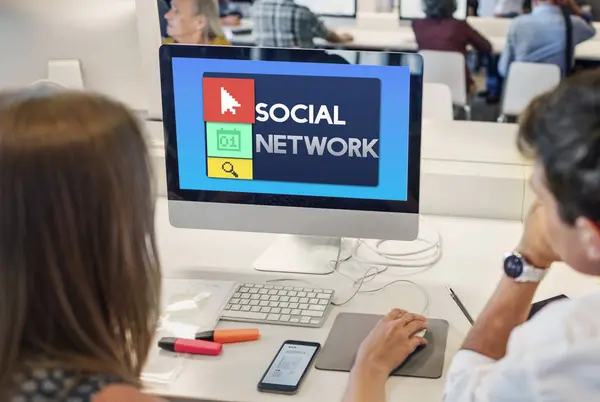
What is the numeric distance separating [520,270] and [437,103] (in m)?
1.95

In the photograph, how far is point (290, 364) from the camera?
1363 millimetres

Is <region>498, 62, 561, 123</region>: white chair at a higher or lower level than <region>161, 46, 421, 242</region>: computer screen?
lower

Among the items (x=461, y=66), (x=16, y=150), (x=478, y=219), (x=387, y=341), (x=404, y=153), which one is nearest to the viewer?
(x=16, y=150)

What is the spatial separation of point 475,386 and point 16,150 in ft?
2.20

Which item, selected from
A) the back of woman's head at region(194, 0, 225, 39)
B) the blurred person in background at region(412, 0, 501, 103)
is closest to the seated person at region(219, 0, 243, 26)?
the blurred person in background at region(412, 0, 501, 103)

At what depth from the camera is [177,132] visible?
5.54ft

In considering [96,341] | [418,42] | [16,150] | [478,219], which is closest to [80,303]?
[96,341]

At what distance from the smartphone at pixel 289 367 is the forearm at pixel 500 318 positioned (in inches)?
10.2

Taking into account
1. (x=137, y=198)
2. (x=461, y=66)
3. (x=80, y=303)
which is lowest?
(x=461, y=66)

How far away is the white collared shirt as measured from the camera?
98 cm

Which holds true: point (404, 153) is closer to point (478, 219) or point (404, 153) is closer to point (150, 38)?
point (478, 219)

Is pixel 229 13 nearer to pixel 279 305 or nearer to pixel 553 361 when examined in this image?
pixel 279 305

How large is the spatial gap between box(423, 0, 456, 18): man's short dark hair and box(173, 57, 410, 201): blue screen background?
10.3 feet

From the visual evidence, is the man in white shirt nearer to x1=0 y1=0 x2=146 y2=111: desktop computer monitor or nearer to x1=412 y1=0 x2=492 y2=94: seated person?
x1=0 y1=0 x2=146 y2=111: desktop computer monitor
